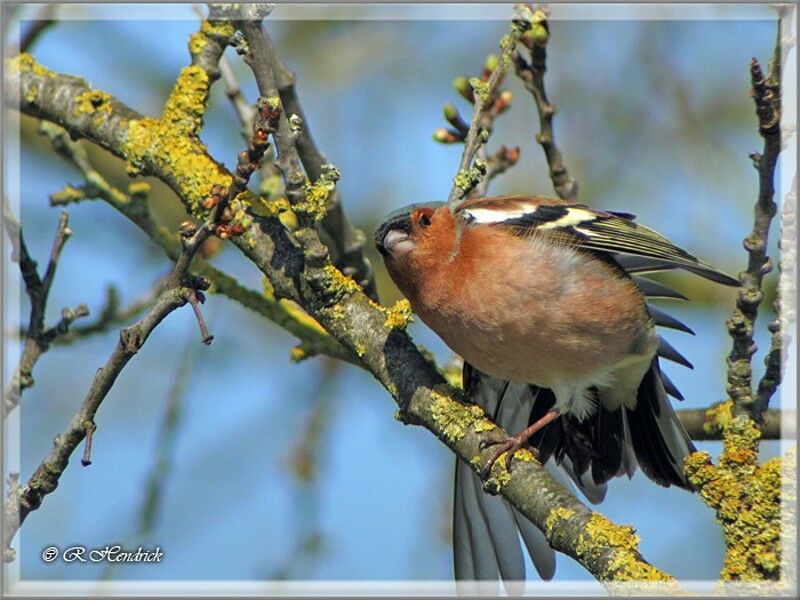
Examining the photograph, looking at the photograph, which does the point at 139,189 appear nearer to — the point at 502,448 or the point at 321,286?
the point at 321,286

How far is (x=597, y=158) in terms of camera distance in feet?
25.2

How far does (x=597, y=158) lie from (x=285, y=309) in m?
3.62

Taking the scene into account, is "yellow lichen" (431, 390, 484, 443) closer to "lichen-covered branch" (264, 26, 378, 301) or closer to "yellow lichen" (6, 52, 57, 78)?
"lichen-covered branch" (264, 26, 378, 301)

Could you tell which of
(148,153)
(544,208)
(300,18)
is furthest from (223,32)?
(300,18)

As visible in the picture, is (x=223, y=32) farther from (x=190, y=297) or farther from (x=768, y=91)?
(x=768, y=91)

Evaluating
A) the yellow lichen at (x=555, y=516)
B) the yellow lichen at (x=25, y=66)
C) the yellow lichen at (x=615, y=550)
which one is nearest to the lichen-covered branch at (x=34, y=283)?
the yellow lichen at (x=25, y=66)

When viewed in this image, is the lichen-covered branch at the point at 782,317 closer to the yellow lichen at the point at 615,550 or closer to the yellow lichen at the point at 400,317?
the yellow lichen at the point at 615,550

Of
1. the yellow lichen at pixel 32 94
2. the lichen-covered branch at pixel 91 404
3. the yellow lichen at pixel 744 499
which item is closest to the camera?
the lichen-covered branch at pixel 91 404

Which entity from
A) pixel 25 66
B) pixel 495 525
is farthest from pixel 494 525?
pixel 25 66

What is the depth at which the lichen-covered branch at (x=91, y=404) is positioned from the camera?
119 inches

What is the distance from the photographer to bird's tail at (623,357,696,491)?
4.66m

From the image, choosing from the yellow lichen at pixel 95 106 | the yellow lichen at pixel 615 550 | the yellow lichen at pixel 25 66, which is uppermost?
the yellow lichen at pixel 25 66

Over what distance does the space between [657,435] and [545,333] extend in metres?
0.90

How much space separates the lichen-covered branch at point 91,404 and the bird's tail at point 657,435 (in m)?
2.69
